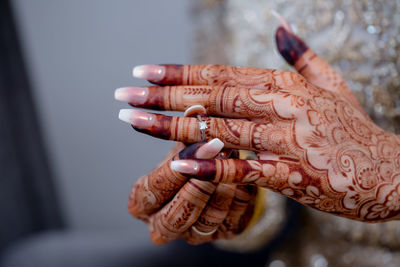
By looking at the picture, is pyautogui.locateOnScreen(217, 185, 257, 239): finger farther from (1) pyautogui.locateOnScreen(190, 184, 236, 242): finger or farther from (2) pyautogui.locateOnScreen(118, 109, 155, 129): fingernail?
(2) pyautogui.locateOnScreen(118, 109, 155, 129): fingernail

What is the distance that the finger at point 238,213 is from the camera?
433 millimetres

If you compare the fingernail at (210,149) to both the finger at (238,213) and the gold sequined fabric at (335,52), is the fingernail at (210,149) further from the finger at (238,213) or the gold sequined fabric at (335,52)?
the gold sequined fabric at (335,52)

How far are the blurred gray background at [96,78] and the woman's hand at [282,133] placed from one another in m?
0.60

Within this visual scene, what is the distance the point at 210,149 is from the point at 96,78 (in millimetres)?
894

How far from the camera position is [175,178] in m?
0.39

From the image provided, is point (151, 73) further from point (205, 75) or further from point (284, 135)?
point (284, 135)

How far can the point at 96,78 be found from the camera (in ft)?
3.76

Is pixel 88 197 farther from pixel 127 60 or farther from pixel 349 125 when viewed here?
pixel 349 125

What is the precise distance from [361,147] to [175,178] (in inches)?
8.8

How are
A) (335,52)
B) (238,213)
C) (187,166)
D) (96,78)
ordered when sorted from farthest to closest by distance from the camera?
(96,78)
(335,52)
(238,213)
(187,166)

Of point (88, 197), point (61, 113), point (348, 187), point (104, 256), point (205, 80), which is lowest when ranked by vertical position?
point (88, 197)

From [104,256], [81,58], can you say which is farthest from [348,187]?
[81,58]

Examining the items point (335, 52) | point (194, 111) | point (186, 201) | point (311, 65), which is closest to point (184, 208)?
point (186, 201)

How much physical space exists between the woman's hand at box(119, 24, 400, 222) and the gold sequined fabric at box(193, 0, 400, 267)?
19 centimetres
